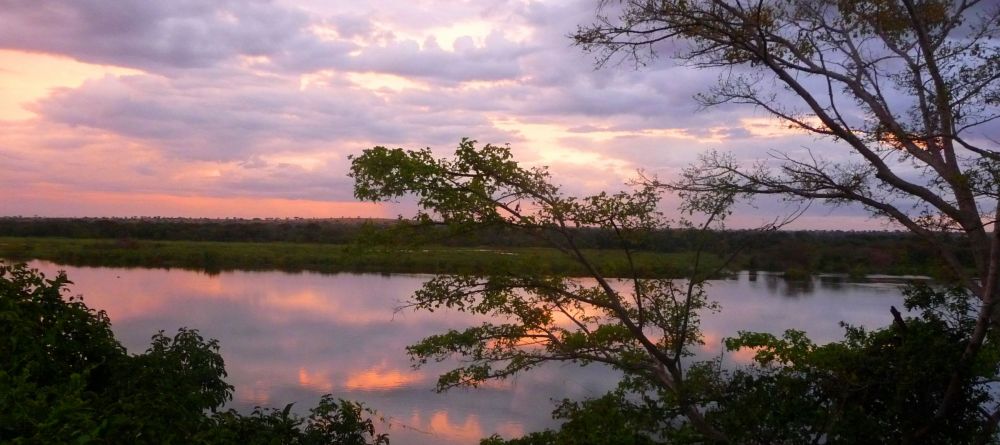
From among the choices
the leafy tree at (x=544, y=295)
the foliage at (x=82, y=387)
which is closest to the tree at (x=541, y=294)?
the leafy tree at (x=544, y=295)

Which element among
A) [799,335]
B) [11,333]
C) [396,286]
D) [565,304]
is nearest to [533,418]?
[565,304]

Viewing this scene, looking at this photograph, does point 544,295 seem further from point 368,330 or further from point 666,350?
point 368,330

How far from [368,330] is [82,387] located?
17.7 metres

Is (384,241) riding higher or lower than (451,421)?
higher

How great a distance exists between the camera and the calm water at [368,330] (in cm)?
1409

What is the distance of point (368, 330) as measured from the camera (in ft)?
67.5

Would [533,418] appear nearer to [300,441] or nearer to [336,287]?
[300,441]

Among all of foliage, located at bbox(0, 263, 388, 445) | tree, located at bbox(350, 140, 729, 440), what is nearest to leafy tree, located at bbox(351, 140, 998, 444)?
tree, located at bbox(350, 140, 729, 440)

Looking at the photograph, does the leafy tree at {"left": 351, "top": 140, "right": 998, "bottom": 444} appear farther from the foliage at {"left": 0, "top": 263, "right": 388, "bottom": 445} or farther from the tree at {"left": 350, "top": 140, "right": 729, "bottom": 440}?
the foliage at {"left": 0, "top": 263, "right": 388, "bottom": 445}

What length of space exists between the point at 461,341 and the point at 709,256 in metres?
2.63

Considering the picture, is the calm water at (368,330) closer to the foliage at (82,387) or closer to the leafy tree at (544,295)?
the leafy tree at (544,295)

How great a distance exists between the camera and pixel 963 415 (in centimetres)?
654

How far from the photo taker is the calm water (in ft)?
46.2

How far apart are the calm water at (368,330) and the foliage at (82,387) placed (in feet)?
12.7
